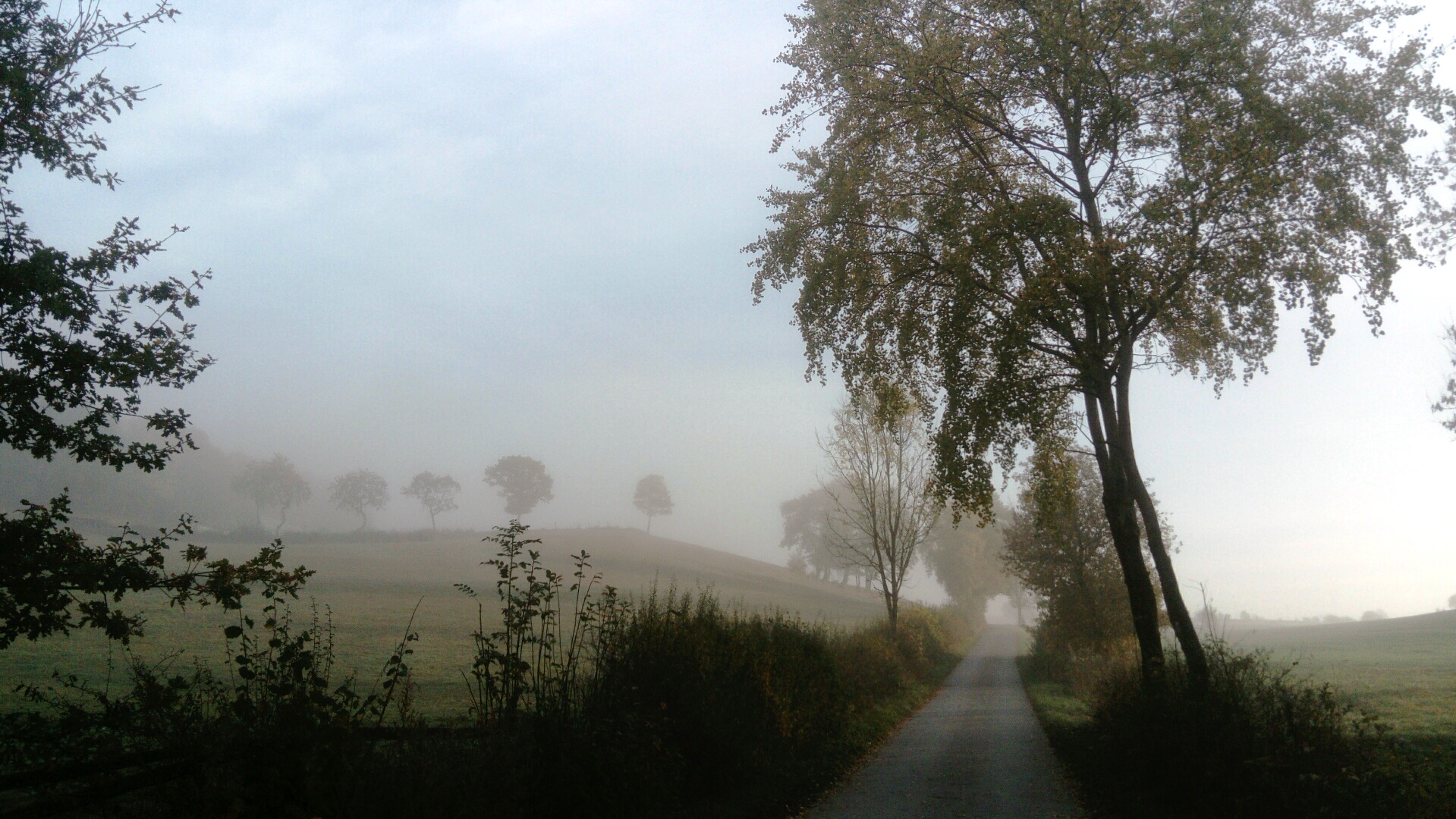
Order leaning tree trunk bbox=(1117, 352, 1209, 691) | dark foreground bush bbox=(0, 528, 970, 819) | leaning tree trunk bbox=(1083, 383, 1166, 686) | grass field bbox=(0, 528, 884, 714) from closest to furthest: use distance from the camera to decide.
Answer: dark foreground bush bbox=(0, 528, 970, 819)
leaning tree trunk bbox=(1117, 352, 1209, 691)
leaning tree trunk bbox=(1083, 383, 1166, 686)
grass field bbox=(0, 528, 884, 714)

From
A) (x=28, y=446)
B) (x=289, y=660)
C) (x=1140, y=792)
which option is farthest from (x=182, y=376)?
(x=1140, y=792)

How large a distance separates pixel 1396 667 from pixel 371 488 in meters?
110

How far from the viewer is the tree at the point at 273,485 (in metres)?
102

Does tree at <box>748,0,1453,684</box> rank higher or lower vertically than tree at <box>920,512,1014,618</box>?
higher

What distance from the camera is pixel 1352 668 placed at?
28.5 m

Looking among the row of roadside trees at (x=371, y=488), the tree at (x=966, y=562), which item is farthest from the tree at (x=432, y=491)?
the tree at (x=966, y=562)

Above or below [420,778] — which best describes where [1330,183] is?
above

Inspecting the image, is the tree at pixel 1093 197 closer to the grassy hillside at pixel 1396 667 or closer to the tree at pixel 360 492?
the grassy hillside at pixel 1396 667

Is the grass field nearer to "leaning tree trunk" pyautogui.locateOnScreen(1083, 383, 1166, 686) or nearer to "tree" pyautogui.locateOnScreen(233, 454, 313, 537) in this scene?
"leaning tree trunk" pyautogui.locateOnScreen(1083, 383, 1166, 686)

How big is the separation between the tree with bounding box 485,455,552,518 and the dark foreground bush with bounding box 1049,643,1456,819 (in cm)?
9613

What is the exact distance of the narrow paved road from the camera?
9.16 meters

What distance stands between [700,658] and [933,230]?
743 cm

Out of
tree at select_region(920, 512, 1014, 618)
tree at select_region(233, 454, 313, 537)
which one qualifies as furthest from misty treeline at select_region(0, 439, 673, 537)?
tree at select_region(920, 512, 1014, 618)

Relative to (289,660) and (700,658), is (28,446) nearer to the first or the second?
(289,660)
